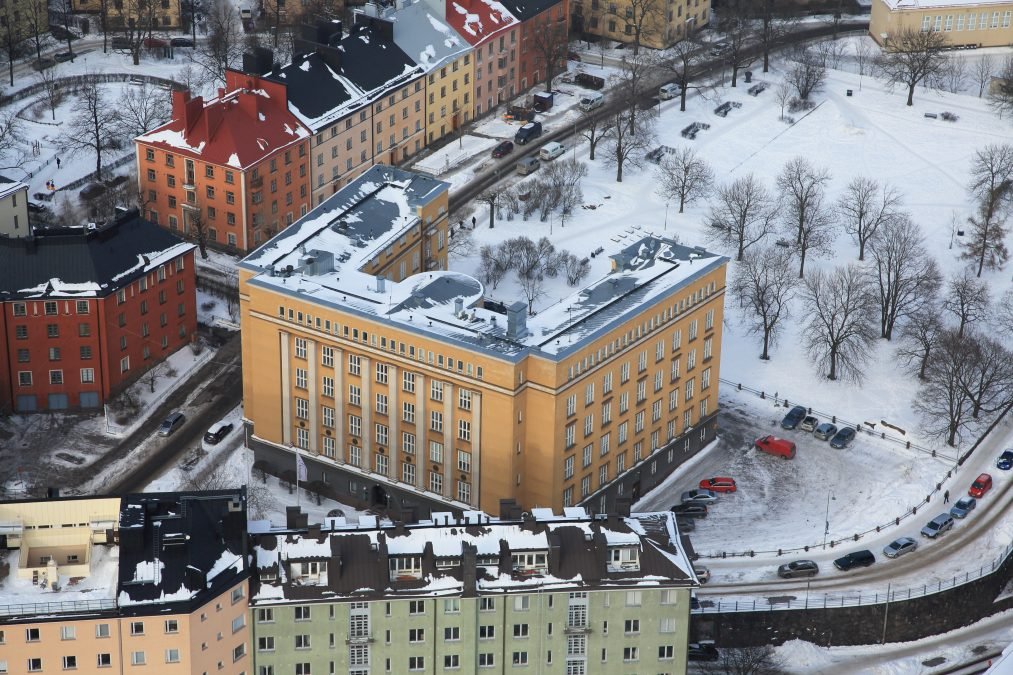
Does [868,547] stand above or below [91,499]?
below

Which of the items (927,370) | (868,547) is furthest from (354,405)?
(927,370)

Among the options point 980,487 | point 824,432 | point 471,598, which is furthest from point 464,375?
point 980,487

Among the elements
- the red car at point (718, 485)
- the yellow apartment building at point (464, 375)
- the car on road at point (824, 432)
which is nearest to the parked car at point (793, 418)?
the car on road at point (824, 432)

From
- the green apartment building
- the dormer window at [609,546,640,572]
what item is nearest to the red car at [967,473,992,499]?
the green apartment building

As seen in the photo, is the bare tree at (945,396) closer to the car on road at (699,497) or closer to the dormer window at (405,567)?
the car on road at (699,497)

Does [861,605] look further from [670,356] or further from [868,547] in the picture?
[670,356]

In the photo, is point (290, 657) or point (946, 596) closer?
point (290, 657)
